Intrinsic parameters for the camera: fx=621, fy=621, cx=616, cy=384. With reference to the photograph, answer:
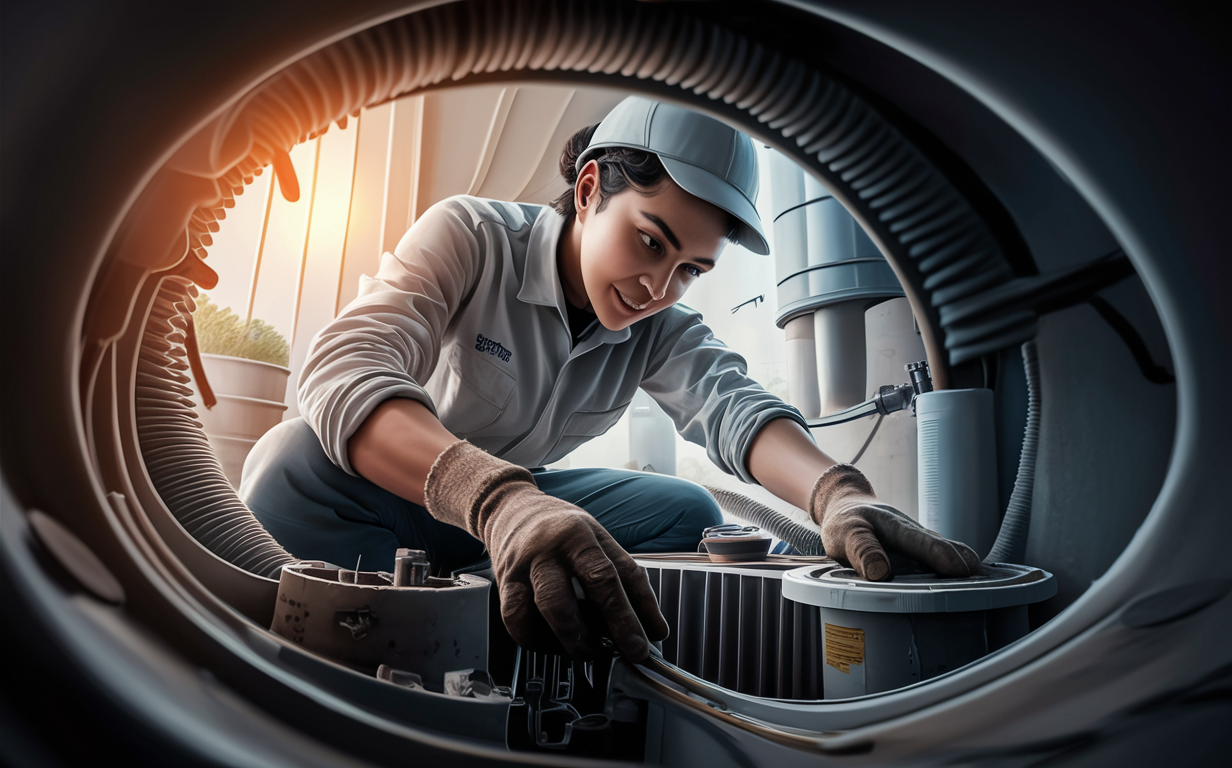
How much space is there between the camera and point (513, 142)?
2.10 m

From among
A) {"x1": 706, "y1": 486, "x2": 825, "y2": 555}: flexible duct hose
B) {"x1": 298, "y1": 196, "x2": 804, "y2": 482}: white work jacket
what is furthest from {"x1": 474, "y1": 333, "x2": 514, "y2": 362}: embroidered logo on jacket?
{"x1": 706, "y1": 486, "x2": 825, "y2": 555}: flexible duct hose

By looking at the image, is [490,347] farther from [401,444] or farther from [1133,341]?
→ [1133,341]

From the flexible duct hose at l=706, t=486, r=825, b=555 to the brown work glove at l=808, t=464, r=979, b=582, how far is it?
0.63 ft

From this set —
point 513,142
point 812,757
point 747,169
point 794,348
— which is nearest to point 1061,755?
point 812,757

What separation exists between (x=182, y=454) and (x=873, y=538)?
2.16ft

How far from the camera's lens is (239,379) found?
1.25 metres

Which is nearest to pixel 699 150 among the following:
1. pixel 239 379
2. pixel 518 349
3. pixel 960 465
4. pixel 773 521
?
pixel 518 349

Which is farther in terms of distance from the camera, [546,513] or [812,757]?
[546,513]

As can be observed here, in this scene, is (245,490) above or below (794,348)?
below

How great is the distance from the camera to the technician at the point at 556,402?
596 mm

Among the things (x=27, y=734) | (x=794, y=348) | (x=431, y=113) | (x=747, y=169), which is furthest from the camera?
(x=431, y=113)

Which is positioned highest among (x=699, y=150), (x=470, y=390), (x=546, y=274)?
(x=699, y=150)

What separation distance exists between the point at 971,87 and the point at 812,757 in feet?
1.22

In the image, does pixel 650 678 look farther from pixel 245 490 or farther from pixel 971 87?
pixel 245 490
